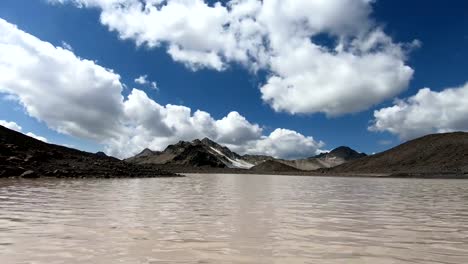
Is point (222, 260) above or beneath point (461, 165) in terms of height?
beneath

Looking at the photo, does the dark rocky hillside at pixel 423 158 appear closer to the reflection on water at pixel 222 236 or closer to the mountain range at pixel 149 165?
the mountain range at pixel 149 165

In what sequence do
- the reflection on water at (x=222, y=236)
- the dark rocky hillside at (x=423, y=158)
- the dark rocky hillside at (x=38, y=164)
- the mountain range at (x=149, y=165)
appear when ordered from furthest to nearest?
the dark rocky hillside at (x=423, y=158), the mountain range at (x=149, y=165), the dark rocky hillside at (x=38, y=164), the reflection on water at (x=222, y=236)

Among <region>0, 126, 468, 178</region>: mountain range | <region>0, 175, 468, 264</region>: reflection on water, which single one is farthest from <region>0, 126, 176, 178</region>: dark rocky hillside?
<region>0, 175, 468, 264</region>: reflection on water

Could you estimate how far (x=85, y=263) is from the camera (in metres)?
Result: 6.49

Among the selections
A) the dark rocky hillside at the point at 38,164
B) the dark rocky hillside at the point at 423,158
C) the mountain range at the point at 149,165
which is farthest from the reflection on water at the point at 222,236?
the dark rocky hillside at the point at 423,158

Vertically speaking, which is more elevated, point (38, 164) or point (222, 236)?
point (38, 164)

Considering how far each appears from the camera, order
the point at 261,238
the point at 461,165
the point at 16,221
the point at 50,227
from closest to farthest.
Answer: the point at 261,238
the point at 50,227
the point at 16,221
the point at 461,165

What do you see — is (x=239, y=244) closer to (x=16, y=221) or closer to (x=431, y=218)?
(x=16, y=221)

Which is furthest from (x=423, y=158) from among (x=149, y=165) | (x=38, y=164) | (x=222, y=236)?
(x=222, y=236)

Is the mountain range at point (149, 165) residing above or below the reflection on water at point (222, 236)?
above

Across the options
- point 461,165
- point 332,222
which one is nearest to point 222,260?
point 332,222

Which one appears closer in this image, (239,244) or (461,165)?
(239,244)

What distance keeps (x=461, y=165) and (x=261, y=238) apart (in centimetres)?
13500

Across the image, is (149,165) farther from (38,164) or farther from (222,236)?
(222,236)
